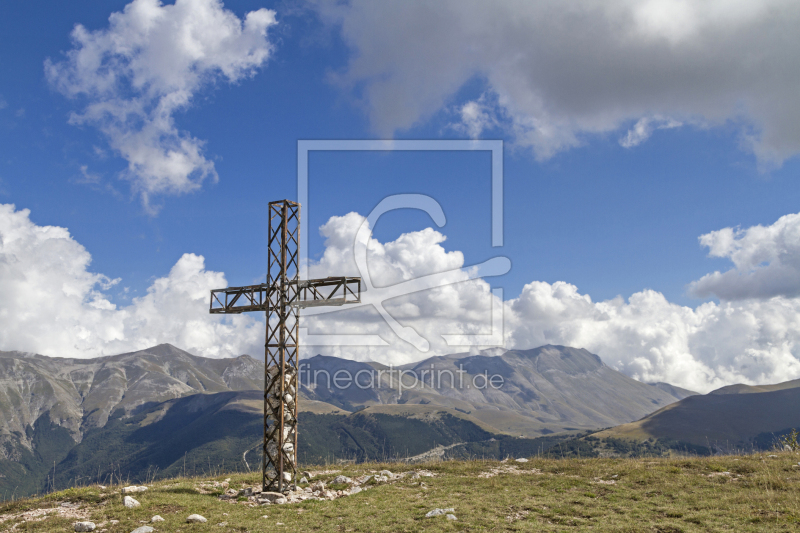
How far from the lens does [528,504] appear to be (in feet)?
60.3

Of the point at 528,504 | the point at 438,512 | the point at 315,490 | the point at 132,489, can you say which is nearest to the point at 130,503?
the point at 132,489

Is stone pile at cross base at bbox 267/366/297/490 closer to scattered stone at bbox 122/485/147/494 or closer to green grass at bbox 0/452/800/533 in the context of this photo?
green grass at bbox 0/452/800/533

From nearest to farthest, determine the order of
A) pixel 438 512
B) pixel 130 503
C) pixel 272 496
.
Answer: pixel 438 512, pixel 130 503, pixel 272 496

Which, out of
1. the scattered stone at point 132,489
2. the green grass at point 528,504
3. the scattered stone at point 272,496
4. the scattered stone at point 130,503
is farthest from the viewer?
the scattered stone at point 272,496

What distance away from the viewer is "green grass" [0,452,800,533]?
15.7 meters

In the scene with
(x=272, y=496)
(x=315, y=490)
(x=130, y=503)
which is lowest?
(x=315, y=490)

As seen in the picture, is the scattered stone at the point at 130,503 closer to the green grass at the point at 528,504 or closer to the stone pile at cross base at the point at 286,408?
the green grass at the point at 528,504

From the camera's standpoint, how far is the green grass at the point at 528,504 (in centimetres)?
1566

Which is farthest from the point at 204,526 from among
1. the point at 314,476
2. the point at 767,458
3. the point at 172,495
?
the point at 767,458

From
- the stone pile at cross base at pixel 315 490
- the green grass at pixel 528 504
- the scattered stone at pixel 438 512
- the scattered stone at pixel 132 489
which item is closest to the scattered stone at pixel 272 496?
the stone pile at cross base at pixel 315 490

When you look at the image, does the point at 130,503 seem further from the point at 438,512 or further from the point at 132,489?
the point at 438,512

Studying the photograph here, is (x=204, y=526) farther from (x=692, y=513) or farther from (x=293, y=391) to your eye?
(x=692, y=513)

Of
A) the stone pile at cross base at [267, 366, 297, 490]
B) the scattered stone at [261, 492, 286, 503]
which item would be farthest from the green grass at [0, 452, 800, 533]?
the stone pile at cross base at [267, 366, 297, 490]

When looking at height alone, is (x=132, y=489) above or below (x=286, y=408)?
below
